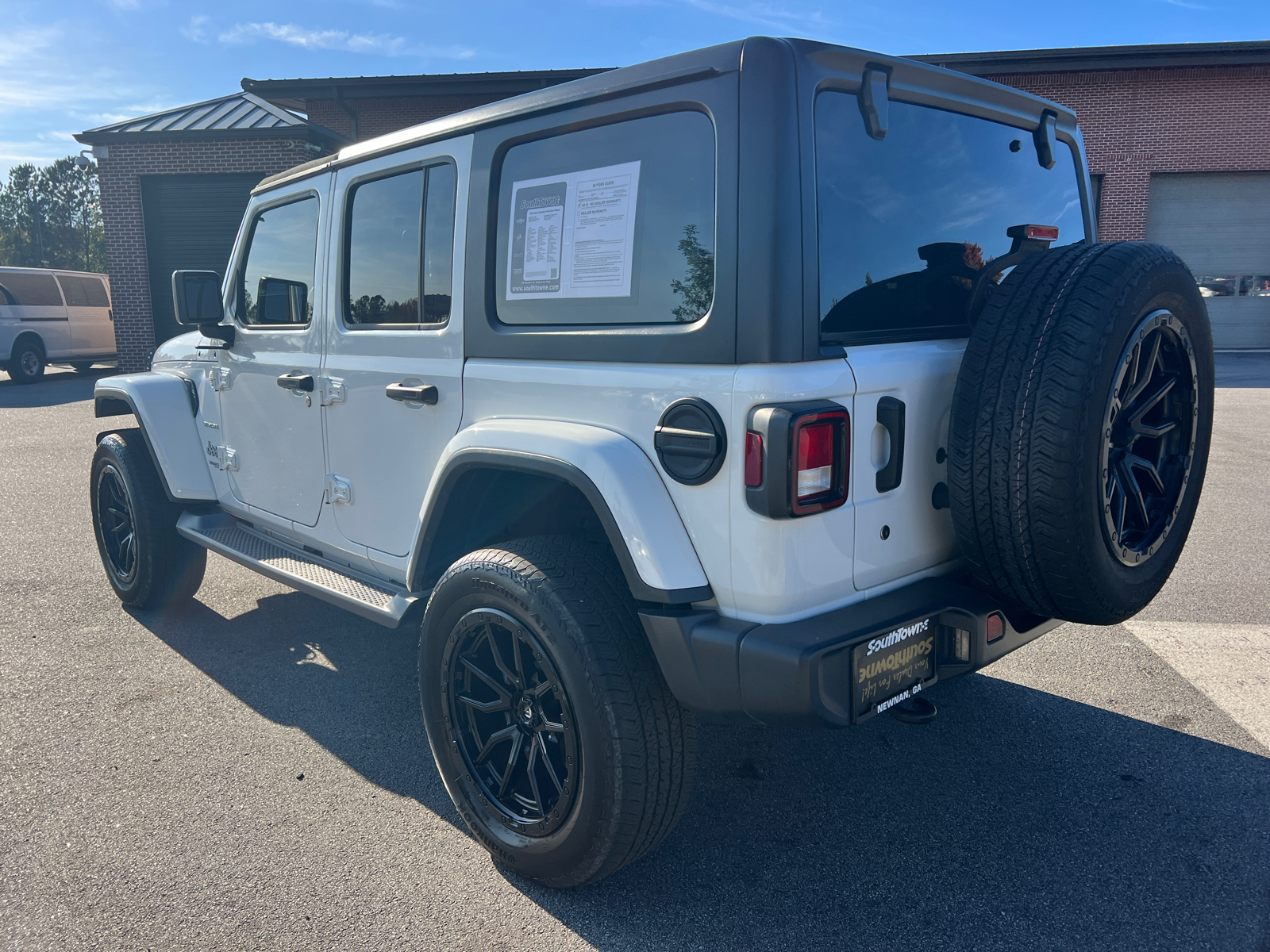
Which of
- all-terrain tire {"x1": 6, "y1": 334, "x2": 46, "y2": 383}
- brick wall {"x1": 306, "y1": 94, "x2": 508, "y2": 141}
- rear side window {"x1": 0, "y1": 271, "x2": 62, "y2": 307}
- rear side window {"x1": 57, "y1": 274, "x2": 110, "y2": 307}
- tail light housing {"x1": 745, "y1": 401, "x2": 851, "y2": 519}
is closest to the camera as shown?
tail light housing {"x1": 745, "y1": 401, "x2": 851, "y2": 519}

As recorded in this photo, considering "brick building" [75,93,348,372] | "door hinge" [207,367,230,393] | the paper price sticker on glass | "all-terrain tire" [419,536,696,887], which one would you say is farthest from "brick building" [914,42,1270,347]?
"all-terrain tire" [419,536,696,887]

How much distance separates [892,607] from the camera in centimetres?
221

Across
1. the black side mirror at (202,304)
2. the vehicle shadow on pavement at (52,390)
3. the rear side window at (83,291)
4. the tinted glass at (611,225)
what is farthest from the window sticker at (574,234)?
the rear side window at (83,291)

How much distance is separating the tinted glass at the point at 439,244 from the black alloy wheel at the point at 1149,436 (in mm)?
1921

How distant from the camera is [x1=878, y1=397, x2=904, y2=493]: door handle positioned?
2.18m

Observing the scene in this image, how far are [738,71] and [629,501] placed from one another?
1019mm

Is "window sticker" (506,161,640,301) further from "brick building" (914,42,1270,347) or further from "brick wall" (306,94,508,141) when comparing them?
"brick wall" (306,94,508,141)

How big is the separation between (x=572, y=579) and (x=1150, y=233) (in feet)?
70.3

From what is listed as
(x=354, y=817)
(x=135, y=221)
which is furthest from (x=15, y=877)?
(x=135, y=221)

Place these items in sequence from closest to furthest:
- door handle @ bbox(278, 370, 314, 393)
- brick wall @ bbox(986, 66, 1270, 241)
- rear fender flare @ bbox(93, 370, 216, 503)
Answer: door handle @ bbox(278, 370, 314, 393), rear fender flare @ bbox(93, 370, 216, 503), brick wall @ bbox(986, 66, 1270, 241)

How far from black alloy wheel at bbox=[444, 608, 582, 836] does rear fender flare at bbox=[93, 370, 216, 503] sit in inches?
90.8

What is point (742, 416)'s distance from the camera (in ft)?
6.52

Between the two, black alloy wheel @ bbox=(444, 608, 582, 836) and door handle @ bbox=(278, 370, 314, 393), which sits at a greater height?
door handle @ bbox=(278, 370, 314, 393)

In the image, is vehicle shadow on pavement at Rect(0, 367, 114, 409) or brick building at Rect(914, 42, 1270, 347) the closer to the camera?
vehicle shadow on pavement at Rect(0, 367, 114, 409)
